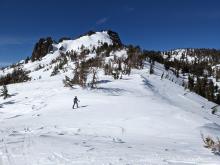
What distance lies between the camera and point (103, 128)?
23.6 metres

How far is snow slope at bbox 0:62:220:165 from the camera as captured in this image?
13140 mm

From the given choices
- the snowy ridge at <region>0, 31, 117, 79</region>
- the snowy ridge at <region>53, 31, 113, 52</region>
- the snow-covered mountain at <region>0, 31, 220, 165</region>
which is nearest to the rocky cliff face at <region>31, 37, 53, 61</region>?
the snowy ridge at <region>0, 31, 117, 79</region>

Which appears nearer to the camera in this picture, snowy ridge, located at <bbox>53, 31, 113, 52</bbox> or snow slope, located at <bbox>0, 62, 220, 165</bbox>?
snow slope, located at <bbox>0, 62, 220, 165</bbox>

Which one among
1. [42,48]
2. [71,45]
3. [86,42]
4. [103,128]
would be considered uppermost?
[86,42]

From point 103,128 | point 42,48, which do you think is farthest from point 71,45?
point 103,128

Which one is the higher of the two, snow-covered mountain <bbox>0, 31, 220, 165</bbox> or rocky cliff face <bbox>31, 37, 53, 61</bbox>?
rocky cliff face <bbox>31, 37, 53, 61</bbox>

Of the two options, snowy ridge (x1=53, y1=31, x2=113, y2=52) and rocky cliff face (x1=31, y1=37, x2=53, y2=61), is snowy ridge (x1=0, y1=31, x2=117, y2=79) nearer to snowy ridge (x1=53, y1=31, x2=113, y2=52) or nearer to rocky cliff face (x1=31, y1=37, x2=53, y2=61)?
snowy ridge (x1=53, y1=31, x2=113, y2=52)

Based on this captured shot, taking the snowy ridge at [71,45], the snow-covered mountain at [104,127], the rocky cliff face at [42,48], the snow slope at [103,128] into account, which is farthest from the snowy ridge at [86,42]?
the snow slope at [103,128]

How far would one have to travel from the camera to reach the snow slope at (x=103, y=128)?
13.1 meters

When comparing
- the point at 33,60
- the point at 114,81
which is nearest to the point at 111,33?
the point at 33,60

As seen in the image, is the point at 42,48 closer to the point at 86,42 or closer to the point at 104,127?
the point at 86,42

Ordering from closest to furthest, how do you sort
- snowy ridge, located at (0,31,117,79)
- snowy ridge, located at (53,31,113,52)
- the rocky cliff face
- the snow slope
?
the snow slope → snowy ridge, located at (53,31,113,52) → snowy ridge, located at (0,31,117,79) → the rocky cliff face

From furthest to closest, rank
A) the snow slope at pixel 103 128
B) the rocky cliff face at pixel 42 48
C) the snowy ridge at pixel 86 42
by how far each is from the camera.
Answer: the rocky cliff face at pixel 42 48
the snowy ridge at pixel 86 42
the snow slope at pixel 103 128

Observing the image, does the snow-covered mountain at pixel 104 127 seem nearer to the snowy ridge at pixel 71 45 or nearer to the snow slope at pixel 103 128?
the snow slope at pixel 103 128
